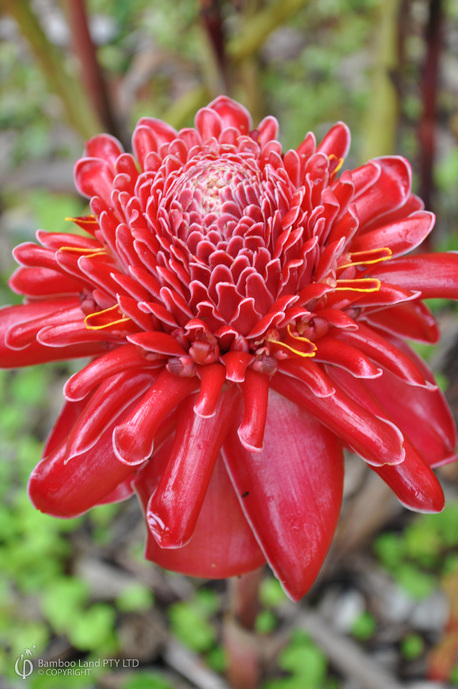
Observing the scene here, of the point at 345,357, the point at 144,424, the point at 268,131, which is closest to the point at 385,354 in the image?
the point at 345,357

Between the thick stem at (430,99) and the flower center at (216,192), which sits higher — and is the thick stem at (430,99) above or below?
below

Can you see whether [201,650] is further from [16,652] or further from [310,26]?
[310,26]

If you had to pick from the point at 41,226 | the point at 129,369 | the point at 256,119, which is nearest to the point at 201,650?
the point at 129,369

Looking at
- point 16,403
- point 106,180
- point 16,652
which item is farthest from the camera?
Answer: point 16,403

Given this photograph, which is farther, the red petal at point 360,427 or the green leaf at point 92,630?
the green leaf at point 92,630

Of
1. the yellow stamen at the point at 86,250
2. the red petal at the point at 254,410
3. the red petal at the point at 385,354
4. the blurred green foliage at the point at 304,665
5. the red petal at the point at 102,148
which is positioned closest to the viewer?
the red petal at the point at 254,410

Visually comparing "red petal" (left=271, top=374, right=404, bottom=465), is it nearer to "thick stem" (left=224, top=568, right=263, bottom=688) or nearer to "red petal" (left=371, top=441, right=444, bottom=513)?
"red petal" (left=371, top=441, right=444, bottom=513)

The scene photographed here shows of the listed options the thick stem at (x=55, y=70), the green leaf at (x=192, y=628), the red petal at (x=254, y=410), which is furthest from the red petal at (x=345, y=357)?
the thick stem at (x=55, y=70)

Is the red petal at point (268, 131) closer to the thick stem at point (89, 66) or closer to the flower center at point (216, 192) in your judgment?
the flower center at point (216, 192)
